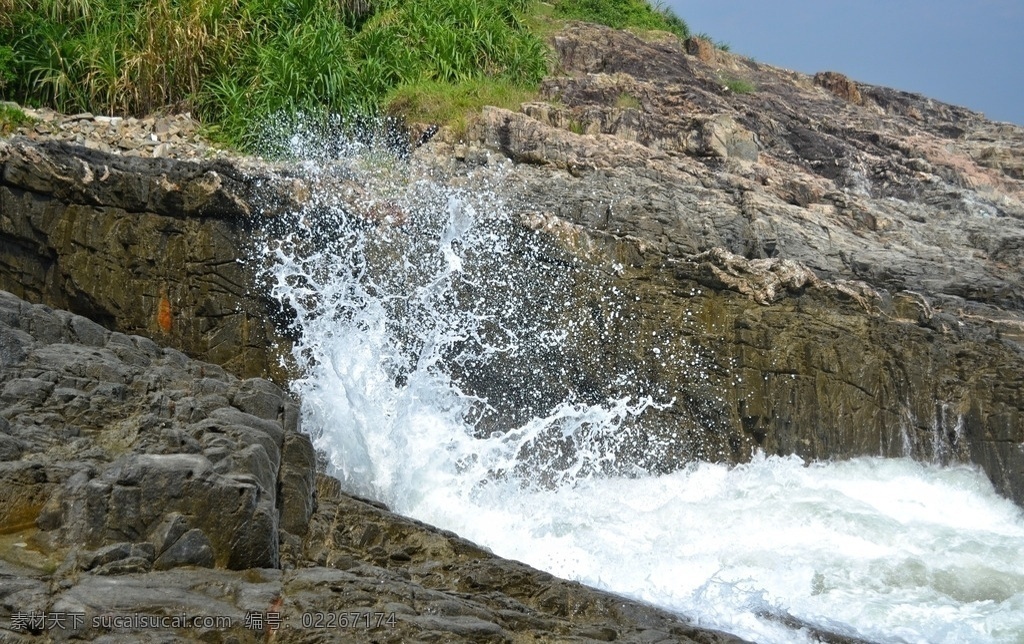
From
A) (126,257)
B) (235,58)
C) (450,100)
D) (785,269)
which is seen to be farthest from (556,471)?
(235,58)

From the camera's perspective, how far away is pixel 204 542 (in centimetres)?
392

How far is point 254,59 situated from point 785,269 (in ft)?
21.9

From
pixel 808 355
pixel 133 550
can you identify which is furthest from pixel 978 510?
pixel 133 550

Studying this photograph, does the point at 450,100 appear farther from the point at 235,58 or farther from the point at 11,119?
the point at 11,119

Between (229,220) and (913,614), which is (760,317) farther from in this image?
(229,220)

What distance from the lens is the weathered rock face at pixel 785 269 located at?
894cm

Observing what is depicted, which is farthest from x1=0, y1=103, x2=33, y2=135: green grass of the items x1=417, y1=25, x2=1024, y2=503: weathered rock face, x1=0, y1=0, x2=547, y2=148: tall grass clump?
x1=417, y1=25, x2=1024, y2=503: weathered rock face

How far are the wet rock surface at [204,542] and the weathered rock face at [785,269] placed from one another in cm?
393

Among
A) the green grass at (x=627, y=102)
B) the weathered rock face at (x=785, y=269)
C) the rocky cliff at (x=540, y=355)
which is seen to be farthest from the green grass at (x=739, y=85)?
the green grass at (x=627, y=102)

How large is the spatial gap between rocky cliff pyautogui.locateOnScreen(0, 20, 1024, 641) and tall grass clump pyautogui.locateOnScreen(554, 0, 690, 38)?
1516 mm

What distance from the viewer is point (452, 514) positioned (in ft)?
21.6

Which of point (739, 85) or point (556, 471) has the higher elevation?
point (739, 85)

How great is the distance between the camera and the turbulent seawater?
19.8ft

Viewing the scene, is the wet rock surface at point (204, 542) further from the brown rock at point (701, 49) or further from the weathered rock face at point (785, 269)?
the brown rock at point (701, 49)
